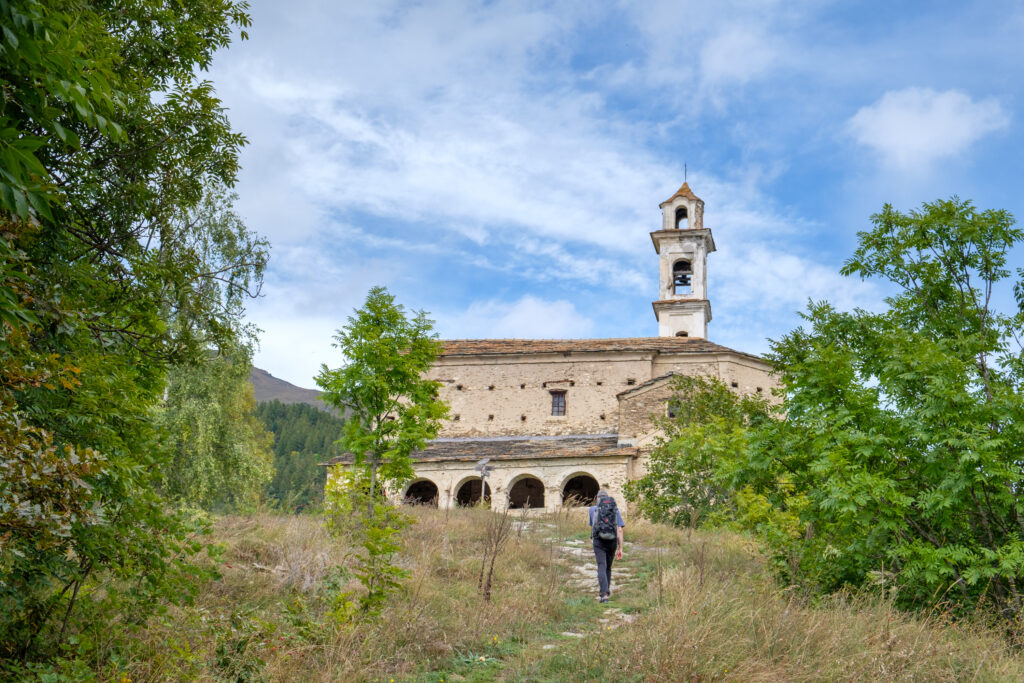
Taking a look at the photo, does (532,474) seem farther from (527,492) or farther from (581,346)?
(581,346)

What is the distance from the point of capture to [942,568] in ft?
23.7

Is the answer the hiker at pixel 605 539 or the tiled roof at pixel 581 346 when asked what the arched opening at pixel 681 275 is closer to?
the tiled roof at pixel 581 346

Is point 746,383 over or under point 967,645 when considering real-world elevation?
over

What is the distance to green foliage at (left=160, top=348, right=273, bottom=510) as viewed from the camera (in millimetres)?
20781

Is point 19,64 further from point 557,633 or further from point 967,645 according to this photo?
point 967,645

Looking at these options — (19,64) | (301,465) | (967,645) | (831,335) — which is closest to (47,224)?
(19,64)

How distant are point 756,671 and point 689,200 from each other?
106 feet

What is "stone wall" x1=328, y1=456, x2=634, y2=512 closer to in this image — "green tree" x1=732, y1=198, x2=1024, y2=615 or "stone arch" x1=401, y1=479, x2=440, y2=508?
"stone arch" x1=401, y1=479, x2=440, y2=508

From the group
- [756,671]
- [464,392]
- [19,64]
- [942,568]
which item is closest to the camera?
[19,64]

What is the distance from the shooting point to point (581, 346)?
101ft

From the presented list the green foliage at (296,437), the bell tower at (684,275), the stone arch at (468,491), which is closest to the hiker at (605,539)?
the stone arch at (468,491)

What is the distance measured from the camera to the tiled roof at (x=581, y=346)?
29.8 metres

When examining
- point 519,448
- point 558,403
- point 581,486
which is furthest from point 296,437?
point 581,486

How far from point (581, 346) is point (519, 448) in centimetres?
530
